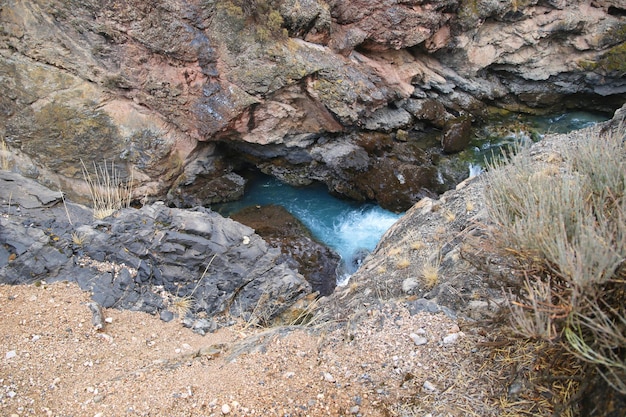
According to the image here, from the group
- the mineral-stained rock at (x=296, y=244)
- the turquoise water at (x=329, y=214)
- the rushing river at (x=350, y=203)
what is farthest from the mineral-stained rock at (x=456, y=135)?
the mineral-stained rock at (x=296, y=244)

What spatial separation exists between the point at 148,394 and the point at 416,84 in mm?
12306

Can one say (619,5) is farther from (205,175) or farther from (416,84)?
(205,175)

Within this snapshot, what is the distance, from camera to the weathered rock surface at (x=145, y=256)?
4684mm

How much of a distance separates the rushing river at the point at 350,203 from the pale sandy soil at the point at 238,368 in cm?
604

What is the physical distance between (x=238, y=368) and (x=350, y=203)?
932cm

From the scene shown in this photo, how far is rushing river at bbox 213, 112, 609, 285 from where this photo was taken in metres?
11.2

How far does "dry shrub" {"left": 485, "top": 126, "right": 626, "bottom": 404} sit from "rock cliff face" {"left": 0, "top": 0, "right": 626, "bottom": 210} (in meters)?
8.79

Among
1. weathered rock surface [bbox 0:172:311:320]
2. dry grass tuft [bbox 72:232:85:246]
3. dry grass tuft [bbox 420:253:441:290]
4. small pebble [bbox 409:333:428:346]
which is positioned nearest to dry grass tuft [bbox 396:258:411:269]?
dry grass tuft [bbox 420:253:441:290]

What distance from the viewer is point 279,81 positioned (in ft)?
35.7

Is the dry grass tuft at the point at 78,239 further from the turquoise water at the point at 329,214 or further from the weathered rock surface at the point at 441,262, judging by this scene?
the turquoise water at the point at 329,214

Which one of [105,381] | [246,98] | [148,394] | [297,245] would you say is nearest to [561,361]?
[148,394]

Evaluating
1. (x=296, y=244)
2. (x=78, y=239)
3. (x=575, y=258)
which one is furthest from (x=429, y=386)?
(x=296, y=244)

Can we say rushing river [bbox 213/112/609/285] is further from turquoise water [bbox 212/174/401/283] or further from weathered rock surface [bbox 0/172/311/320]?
weathered rock surface [bbox 0/172/311/320]

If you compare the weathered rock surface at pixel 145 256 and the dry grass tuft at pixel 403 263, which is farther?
Answer: the dry grass tuft at pixel 403 263
